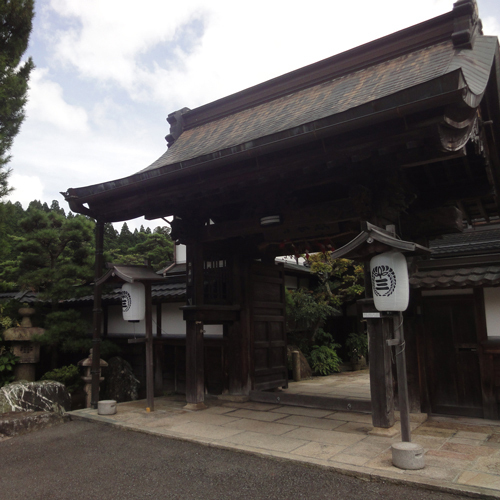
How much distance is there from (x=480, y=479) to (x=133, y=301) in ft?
19.6

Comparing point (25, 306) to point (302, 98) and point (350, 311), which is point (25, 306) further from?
point (350, 311)

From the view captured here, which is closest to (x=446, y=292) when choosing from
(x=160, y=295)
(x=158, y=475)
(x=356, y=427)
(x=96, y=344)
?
(x=356, y=427)

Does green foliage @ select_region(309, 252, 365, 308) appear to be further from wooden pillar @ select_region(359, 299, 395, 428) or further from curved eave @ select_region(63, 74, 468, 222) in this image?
wooden pillar @ select_region(359, 299, 395, 428)

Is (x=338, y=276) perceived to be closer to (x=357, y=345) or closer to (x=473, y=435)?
(x=357, y=345)

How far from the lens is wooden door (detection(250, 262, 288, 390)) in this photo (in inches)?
370

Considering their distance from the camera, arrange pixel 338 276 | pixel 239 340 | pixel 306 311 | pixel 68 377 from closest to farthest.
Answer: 1. pixel 239 340
2. pixel 68 377
3. pixel 306 311
4. pixel 338 276

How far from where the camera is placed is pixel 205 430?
650cm

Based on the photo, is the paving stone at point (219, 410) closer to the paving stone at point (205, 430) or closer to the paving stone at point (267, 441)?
the paving stone at point (205, 430)

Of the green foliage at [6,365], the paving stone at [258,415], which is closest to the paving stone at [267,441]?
the paving stone at [258,415]

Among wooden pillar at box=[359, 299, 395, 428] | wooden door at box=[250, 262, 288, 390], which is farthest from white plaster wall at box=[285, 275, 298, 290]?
wooden pillar at box=[359, 299, 395, 428]

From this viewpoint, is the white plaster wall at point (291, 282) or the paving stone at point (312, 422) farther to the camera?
the white plaster wall at point (291, 282)

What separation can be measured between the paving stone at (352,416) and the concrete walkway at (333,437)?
16 mm

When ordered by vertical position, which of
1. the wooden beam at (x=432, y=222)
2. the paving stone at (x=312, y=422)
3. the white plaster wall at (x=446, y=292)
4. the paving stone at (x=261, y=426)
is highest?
the wooden beam at (x=432, y=222)

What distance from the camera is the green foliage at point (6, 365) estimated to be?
10.1 meters
